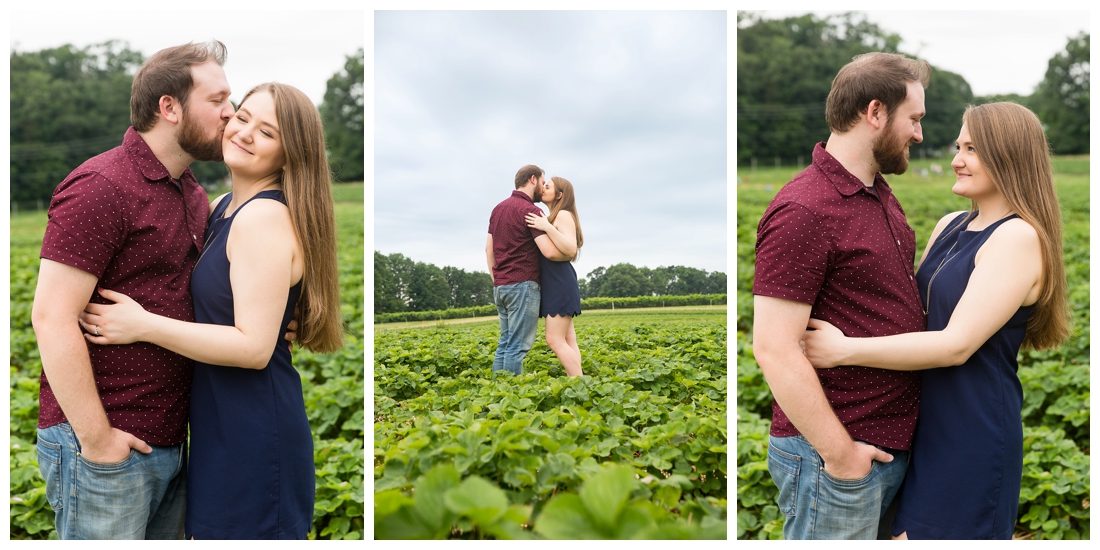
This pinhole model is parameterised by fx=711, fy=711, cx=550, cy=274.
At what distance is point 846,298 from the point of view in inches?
80.7

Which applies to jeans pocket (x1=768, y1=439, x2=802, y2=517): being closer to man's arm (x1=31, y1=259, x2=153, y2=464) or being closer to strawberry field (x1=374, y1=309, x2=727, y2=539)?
strawberry field (x1=374, y1=309, x2=727, y2=539)

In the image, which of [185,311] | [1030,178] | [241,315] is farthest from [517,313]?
[1030,178]

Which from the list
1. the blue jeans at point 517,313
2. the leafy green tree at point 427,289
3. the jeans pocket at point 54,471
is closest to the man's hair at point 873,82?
the blue jeans at point 517,313

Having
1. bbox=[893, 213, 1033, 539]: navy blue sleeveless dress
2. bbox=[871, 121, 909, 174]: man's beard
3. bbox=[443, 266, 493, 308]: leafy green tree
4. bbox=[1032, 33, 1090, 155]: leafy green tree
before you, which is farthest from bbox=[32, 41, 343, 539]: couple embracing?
bbox=[1032, 33, 1090, 155]: leafy green tree

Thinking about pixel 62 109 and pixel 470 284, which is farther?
pixel 62 109

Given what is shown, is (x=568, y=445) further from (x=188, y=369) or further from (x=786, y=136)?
(x=786, y=136)

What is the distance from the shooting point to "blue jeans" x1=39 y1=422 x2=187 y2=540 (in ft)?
6.77

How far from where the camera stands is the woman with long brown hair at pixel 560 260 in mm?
2045

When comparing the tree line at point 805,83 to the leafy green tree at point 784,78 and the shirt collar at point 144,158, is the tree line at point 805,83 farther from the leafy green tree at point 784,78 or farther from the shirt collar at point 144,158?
the shirt collar at point 144,158

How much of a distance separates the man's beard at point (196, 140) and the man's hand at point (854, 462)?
6.80ft

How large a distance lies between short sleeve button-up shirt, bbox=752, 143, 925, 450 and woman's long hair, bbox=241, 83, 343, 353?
129 cm

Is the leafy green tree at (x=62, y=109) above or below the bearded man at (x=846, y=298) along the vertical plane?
above

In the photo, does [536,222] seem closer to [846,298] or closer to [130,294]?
[846,298]

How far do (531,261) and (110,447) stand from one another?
133 cm
